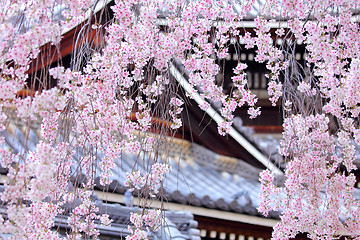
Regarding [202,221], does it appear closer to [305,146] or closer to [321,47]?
[305,146]

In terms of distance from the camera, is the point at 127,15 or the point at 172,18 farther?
the point at 172,18

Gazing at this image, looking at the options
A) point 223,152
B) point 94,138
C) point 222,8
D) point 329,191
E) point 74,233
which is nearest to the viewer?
point 74,233

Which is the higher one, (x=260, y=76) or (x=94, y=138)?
(x=260, y=76)

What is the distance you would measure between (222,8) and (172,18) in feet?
1.28

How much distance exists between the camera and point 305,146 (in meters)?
3.35

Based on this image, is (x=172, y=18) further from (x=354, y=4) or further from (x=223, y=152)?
(x=223, y=152)

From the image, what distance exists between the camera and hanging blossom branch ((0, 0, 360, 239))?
2.33 m

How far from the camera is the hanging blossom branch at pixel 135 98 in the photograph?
7.63 feet

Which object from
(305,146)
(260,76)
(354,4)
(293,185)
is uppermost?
(260,76)

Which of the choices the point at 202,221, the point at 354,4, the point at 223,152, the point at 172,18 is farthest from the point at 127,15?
the point at 223,152

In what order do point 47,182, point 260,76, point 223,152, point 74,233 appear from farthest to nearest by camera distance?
point 260,76, point 223,152, point 74,233, point 47,182

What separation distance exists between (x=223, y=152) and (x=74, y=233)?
14.4 ft

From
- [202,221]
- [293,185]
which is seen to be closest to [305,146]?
[293,185]

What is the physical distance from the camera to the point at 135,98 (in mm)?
3150
